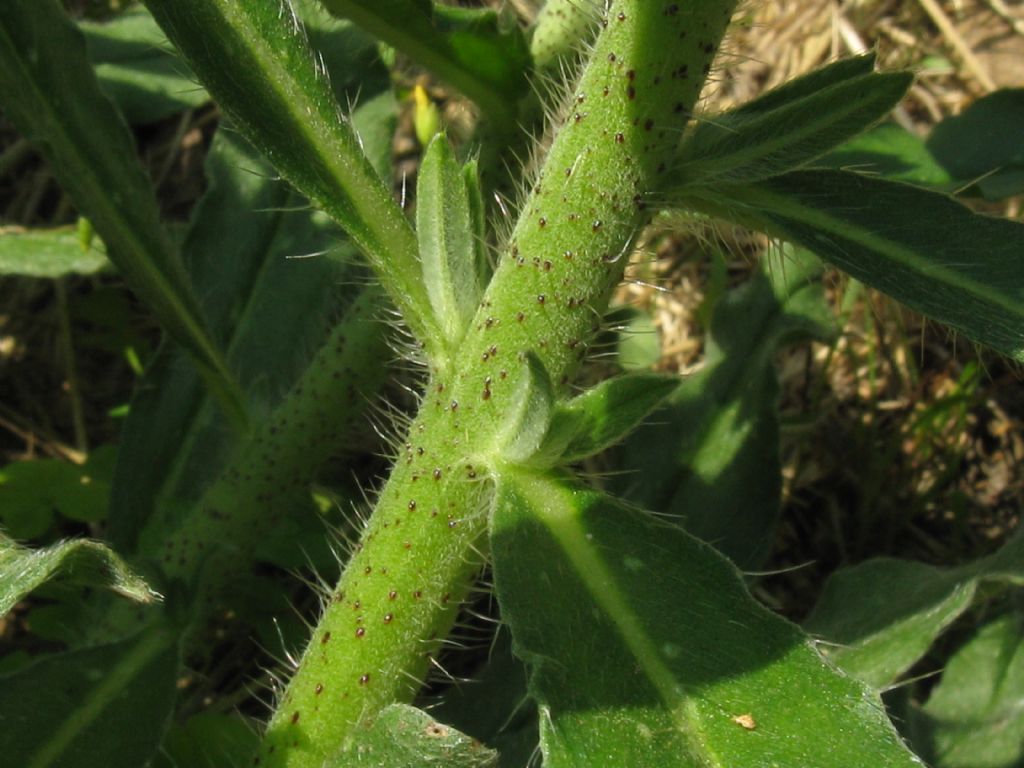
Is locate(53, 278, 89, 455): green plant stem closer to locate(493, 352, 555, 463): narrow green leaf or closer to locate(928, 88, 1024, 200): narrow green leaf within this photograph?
locate(493, 352, 555, 463): narrow green leaf

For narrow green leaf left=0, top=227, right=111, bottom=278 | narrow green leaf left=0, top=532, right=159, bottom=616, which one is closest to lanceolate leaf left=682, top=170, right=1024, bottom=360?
narrow green leaf left=0, top=532, right=159, bottom=616

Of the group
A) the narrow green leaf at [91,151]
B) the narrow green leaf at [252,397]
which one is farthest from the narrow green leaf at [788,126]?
the narrow green leaf at [91,151]

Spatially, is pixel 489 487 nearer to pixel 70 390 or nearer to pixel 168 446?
pixel 168 446

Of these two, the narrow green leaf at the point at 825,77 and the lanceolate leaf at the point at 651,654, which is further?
the narrow green leaf at the point at 825,77

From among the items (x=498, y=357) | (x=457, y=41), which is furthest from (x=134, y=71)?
(x=498, y=357)

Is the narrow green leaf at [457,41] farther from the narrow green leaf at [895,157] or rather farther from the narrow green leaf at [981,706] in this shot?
the narrow green leaf at [981,706]

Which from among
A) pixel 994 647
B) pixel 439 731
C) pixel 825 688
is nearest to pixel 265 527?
pixel 439 731

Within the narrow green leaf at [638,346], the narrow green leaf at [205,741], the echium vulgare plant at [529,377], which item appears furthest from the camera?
the narrow green leaf at [638,346]
